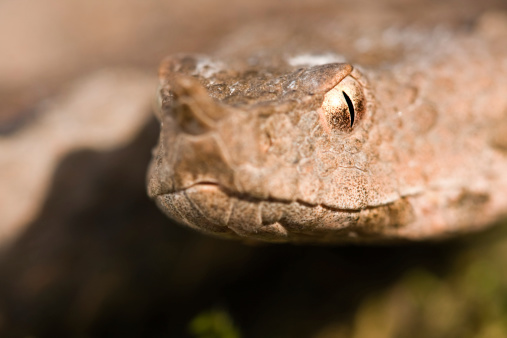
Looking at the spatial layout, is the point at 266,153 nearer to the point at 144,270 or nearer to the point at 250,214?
the point at 250,214

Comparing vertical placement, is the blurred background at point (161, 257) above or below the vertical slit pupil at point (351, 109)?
below

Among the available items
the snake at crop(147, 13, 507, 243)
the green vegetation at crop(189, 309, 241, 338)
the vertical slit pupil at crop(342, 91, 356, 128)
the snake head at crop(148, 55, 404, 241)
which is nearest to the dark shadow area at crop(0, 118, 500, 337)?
the green vegetation at crop(189, 309, 241, 338)

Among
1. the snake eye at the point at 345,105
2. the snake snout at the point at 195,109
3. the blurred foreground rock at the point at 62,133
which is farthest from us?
the blurred foreground rock at the point at 62,133

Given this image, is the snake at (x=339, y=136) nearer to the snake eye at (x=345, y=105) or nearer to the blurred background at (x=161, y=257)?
the snake eye at (x=345, y=105)

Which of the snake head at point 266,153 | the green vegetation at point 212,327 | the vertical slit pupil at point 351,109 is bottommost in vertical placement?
the green vegetation at point 212,327

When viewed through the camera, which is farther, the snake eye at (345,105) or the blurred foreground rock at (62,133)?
the blurred foreground rock at (62,133)

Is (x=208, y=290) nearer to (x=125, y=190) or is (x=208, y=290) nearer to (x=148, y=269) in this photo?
(x=148, y=269)

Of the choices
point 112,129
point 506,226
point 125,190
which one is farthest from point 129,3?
point 506,226

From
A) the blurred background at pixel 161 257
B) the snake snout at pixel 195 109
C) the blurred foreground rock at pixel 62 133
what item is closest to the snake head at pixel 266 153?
the snake snout at pixel 195 109

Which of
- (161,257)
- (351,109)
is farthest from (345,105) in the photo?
(161,257)
